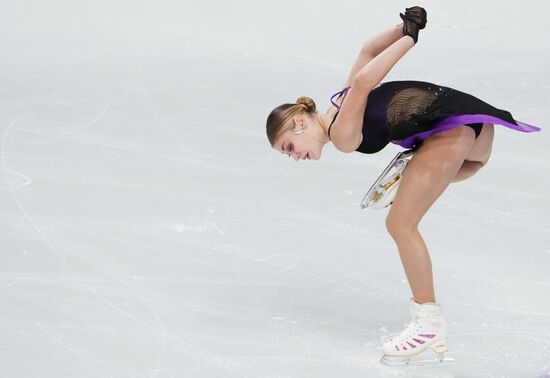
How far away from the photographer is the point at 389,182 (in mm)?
3691

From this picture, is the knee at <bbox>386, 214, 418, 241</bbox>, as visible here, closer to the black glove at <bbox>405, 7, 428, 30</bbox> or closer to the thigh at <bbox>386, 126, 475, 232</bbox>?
the thigh at <bbox>386, 126, 475, 232</bbox>

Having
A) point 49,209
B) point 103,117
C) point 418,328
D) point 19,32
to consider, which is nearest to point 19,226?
point 49,209

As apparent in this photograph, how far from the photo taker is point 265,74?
7480 mm

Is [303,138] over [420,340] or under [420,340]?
over

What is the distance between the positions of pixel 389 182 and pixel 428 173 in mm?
163

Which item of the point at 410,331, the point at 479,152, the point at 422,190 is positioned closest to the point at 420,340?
the point at 410,331

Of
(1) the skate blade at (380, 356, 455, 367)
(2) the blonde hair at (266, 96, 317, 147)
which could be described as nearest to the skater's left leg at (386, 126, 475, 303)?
(1) the skate blade at (380, 356, 455, 367)

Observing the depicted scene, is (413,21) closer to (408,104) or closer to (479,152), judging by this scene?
(408,104)

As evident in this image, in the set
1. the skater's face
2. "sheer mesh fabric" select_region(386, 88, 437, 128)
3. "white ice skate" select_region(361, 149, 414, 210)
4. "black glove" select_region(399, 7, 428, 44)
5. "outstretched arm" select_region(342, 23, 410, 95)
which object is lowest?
"white ice skate" select_region(361, 149, 414, 210)

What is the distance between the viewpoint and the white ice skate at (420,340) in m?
3.64

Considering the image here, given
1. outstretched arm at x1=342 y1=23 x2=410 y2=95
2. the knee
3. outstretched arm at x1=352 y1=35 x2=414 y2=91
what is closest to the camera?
outstretched arm at x1=352 y1=35 x2=414 y2=91

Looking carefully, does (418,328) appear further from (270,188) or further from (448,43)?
(448,43)

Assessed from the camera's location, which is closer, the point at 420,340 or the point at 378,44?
the point at 420,340

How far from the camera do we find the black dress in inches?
139
